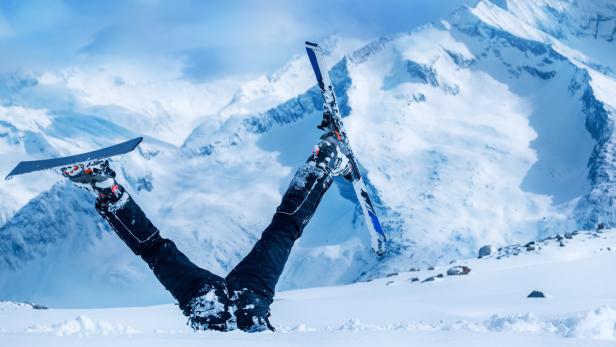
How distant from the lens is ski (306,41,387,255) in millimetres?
12875

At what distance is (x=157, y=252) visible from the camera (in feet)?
30.8

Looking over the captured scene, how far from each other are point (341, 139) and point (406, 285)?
1189 cm

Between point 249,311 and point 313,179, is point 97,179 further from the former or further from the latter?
point 313,179

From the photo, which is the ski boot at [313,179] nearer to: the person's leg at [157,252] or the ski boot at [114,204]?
the person's leg at [157,252]

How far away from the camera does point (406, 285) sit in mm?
23141

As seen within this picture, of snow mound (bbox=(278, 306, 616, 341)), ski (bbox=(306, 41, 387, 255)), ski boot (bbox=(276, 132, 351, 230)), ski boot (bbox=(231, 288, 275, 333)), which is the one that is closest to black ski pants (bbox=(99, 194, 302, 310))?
ski boot (bbox=(231, 288, 275, 333))

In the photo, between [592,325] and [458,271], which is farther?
[458,271]

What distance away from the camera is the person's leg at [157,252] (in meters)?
8.86

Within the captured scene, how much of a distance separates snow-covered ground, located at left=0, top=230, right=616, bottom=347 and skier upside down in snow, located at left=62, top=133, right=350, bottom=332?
553 mm

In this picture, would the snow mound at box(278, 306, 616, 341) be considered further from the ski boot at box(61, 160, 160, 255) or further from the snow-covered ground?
the ski boot at box(61, 160, 160, 255)

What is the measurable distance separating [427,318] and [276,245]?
6.86 m

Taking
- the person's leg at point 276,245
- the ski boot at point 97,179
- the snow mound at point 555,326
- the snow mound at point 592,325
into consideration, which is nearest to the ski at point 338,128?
the person's leg at point 276,245

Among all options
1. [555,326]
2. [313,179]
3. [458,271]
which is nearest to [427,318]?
[555,326]

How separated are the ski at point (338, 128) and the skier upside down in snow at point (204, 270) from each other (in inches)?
119
